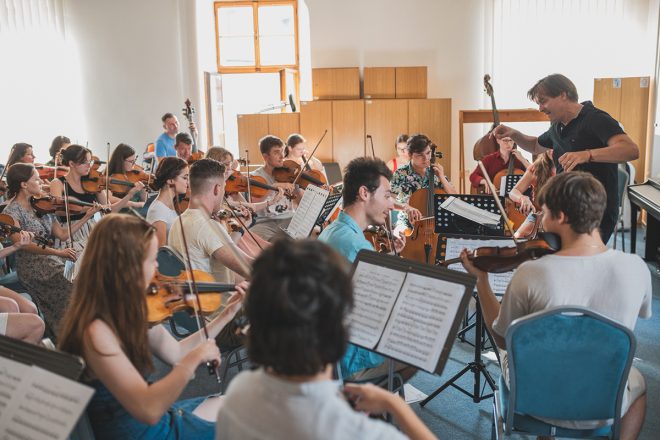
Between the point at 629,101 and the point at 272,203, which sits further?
the point at 629,101

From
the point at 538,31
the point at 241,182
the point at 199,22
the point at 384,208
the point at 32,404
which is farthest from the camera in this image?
the point at 199,22

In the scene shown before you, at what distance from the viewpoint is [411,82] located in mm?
8242

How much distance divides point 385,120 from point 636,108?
9.69ft

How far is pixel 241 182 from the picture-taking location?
502 centimetres

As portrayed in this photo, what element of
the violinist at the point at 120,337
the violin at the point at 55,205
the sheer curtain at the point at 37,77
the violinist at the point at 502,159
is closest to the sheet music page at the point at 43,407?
the violinist at the point at 120,337

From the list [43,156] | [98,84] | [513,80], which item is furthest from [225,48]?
[513,80]

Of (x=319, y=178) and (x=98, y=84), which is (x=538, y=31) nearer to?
(x=319, y=178)

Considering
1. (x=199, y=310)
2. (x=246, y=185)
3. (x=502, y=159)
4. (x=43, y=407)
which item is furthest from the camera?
(x=502, y=159)

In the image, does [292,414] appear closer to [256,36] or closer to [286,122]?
[286,122]

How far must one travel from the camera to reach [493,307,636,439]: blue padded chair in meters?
1.84

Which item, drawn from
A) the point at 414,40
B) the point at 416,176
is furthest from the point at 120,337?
the point at 414,40

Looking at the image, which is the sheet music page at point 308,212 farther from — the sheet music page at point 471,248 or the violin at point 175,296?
the violin at point 175,296

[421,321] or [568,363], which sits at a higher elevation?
[421,321]

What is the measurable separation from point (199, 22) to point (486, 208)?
22.3 ft
